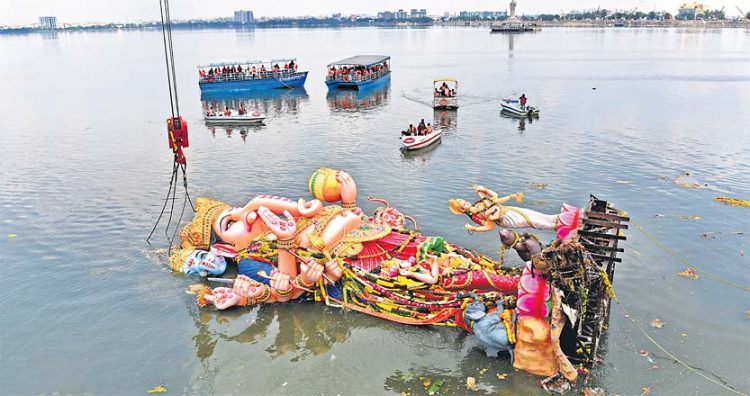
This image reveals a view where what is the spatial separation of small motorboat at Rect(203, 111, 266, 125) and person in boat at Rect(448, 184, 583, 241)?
1160 inches

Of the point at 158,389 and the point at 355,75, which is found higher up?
the point at 355,75

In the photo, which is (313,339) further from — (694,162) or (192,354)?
(694,162)

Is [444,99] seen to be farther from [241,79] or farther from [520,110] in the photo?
[241,79]

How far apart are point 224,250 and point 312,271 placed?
13.3 feet

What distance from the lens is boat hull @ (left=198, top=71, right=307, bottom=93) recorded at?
5534cm

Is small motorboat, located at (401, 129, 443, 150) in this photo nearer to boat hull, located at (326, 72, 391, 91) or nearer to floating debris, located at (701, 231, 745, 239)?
floating debris, located at (701, 231, 745, 239)

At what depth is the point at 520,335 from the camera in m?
10.8

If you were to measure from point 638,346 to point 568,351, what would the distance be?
94.1 inches

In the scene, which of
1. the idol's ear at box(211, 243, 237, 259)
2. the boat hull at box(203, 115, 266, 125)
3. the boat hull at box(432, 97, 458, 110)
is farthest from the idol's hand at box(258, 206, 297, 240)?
the boat hull at box(432, 97, 458, 110)

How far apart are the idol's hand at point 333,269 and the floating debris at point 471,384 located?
13.3ft

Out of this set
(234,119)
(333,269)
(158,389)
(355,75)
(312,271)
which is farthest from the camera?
(355,75)

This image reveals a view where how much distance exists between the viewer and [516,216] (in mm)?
12109

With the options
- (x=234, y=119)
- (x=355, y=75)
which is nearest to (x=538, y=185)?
(x=234, y=119)

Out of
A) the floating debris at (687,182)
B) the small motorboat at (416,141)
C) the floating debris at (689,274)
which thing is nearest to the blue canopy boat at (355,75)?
the small motorboat at (416,141)
